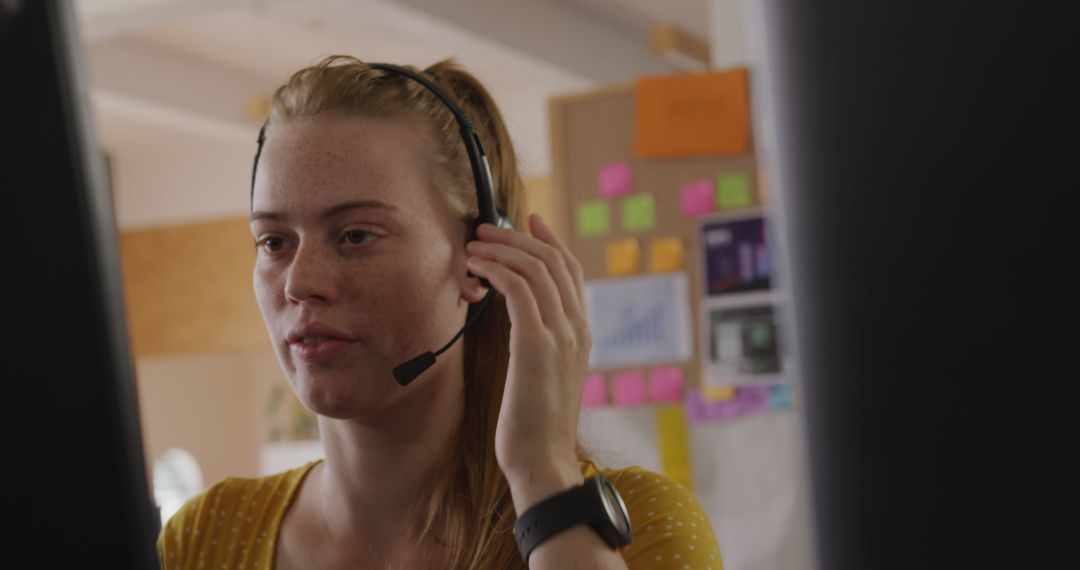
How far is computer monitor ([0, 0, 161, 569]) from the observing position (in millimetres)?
348

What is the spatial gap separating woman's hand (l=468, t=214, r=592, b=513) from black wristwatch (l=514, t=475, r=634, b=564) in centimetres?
1

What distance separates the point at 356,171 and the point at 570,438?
0.29m

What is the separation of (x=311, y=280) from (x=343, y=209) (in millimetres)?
64

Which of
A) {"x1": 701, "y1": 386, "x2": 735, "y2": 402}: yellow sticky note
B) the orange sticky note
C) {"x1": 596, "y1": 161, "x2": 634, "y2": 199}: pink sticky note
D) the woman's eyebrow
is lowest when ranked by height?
{"x1": 701, "y1": 386, "x2": 735, "y2": 402}: yellow sticky note

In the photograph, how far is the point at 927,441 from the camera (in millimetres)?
299

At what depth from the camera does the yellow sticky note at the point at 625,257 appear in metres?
2.37

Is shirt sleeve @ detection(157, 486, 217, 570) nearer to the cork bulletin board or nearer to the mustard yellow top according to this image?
the mustard yellow top

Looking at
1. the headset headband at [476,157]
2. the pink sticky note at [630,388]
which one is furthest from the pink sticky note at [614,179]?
the headset headband at [476,157]

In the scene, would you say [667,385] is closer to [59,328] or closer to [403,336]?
[403,336]

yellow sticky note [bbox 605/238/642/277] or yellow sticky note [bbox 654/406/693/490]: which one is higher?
yellow sticky note [bbox 605/238/642/277]

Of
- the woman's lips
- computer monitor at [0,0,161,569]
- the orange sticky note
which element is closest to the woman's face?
the woman's lips

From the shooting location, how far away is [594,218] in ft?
7.91

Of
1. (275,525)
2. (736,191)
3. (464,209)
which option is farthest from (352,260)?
(736,191)

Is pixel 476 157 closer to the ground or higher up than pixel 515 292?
higher up
